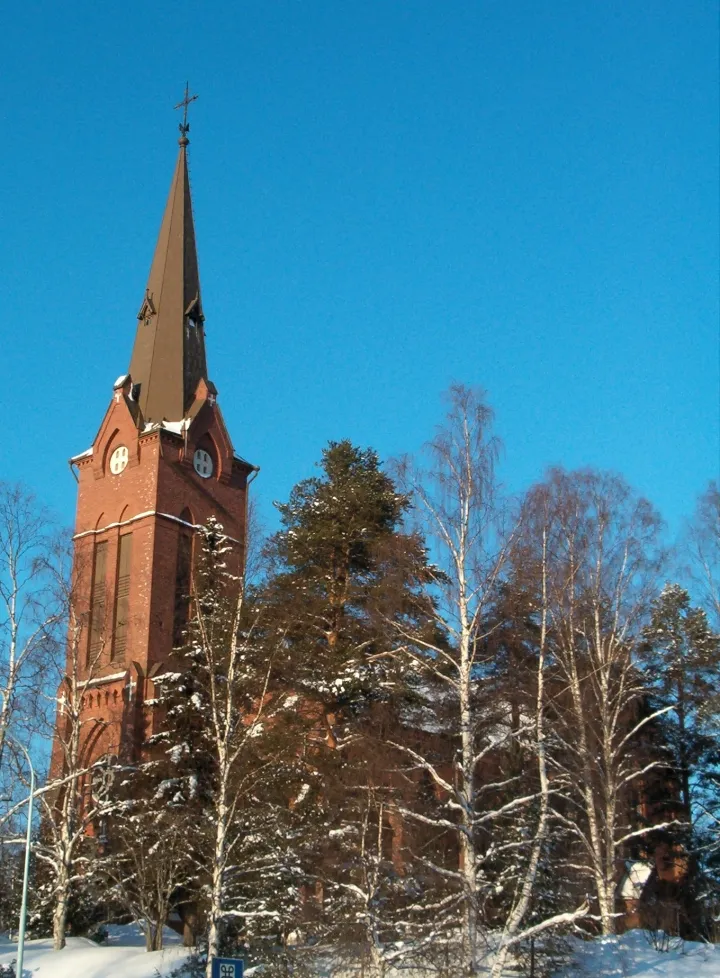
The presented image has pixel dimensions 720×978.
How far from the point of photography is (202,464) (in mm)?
53719

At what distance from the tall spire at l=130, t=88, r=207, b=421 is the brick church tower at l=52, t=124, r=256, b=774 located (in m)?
0.06

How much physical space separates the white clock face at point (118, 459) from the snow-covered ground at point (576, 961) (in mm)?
25097

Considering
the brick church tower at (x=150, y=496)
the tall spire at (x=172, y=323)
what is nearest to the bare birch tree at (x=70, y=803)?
the brick church tower at (x=150, y=496)

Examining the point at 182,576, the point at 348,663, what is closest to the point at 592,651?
the point at 348,663

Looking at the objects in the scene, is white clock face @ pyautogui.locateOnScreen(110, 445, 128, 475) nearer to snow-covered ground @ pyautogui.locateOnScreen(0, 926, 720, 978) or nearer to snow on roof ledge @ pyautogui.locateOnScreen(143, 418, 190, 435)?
snow on roof ledge @ pyautogui.locateOnScreen(143, 418, 190, 435)

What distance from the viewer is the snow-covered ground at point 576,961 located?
88.5 ft

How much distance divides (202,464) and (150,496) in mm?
3815

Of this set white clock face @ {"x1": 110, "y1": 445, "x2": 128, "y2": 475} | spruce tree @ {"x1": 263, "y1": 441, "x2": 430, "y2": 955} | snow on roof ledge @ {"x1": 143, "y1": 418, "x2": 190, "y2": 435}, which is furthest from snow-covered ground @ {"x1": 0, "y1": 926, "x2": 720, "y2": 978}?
snow on roof ledge @ {"x1": 143, "y1": 418, "x2": 190, "y2": 435}

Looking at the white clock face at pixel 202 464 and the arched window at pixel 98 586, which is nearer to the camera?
the arched window at pixel 98 586

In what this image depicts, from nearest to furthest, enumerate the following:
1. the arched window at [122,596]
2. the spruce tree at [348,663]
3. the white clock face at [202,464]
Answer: the spruce tree at [348,663] → the arched window at [122,596] → the white clock face at [202,464]

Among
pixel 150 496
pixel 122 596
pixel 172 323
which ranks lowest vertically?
pixel 122 596

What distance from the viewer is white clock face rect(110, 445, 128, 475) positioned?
5291 centimetres

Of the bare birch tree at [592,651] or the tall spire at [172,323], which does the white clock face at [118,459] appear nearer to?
the tall spire at [172,323]

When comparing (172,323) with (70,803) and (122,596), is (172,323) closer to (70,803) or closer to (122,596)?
(122,596)
